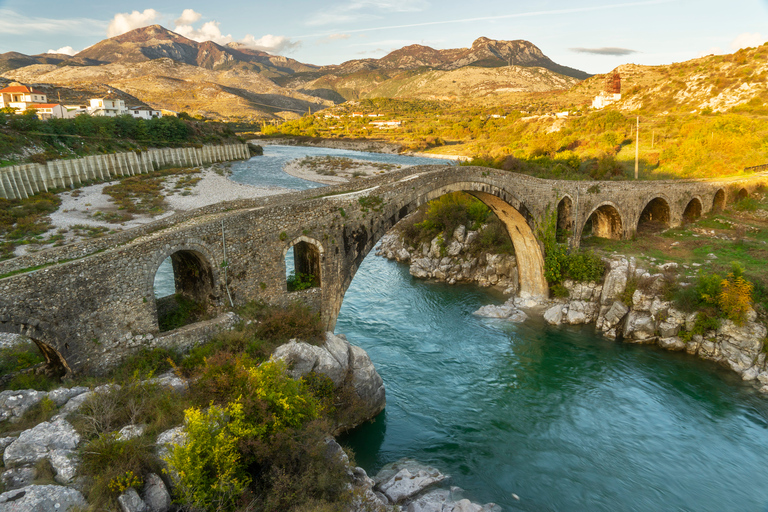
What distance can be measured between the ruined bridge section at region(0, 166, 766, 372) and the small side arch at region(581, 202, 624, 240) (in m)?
6.38

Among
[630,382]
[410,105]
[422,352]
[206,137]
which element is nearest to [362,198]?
[422,352]

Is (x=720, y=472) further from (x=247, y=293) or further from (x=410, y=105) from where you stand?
(x=410, y=105)

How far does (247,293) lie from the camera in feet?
41.5

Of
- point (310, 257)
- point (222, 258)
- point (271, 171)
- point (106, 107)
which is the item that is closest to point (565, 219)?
point (310, 257)

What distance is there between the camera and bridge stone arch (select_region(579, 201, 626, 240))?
26828mm

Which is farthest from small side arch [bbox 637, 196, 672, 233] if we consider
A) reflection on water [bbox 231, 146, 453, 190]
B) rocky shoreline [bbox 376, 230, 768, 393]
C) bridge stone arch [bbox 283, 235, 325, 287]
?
bridge stone arch [bbox 283, 235, 325, 287]

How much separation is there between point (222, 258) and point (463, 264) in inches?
761

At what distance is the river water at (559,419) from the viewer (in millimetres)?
12070

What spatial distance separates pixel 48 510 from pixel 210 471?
2.38 meters

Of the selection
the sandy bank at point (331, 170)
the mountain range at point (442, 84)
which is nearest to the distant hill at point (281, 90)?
the mountain range at point (442, 84)

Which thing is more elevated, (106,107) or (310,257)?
(106,107)

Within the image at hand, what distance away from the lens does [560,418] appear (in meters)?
15.1

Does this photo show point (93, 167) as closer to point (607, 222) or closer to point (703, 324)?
point (607, 222)

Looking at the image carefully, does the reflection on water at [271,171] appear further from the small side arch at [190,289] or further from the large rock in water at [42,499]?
the large rock in water at [42,499]
